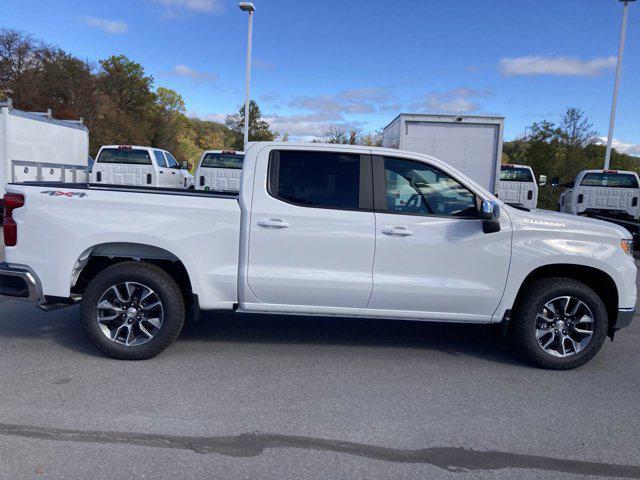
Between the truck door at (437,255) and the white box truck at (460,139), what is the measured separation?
647cm

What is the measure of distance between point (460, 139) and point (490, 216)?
23.1ft

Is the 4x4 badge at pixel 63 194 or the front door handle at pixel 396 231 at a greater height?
the 4x4 badge at pixel 63 194

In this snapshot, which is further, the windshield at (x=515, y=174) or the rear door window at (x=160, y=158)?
the windshield at (x=515, y=174)

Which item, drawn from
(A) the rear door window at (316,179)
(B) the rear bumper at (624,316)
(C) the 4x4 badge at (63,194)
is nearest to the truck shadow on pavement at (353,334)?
(B) the rear bumper at (624,316)

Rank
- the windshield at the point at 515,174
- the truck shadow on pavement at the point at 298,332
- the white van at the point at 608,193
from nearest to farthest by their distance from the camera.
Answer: the truck shadow on pavement at the point at 298,332 → the white van at the point at 608,193 → the windshield at the point at 515,174

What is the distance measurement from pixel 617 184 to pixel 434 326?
1206 cm

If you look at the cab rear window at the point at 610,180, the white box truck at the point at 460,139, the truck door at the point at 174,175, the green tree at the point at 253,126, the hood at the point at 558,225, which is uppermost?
the green tree at the point at 253,126

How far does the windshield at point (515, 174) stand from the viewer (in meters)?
18.2

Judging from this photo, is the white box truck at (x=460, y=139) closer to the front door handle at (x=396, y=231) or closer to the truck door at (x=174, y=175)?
the front door handle at (x=396, y=231)

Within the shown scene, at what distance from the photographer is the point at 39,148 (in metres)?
14.2

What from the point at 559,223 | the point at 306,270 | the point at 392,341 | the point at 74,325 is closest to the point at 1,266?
the point at 74,325

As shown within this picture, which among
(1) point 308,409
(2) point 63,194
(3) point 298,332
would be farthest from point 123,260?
(1) point 308,409

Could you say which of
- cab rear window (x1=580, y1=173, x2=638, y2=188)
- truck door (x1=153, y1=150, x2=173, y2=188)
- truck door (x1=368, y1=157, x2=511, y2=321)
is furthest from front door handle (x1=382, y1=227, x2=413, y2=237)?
truck door (x1=153, y1=150, x2=173, y2=188)

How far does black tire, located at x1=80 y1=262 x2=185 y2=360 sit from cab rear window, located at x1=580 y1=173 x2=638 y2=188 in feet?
47.1
